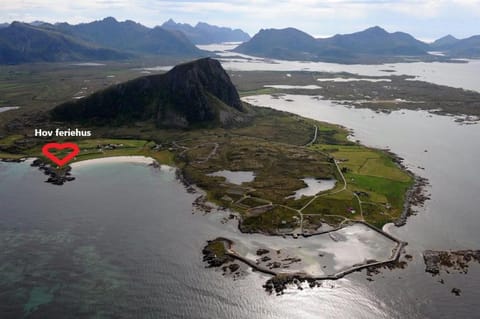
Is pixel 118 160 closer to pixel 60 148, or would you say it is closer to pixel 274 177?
pixel 60 148

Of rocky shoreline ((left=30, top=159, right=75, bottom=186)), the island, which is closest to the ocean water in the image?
rocky shoreline ((left=30, top=159, right=75, bottom=186))

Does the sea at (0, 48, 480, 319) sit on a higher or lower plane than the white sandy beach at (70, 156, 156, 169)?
lower

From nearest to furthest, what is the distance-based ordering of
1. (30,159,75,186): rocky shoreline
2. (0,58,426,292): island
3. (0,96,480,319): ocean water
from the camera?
(0,96,480,319): ocean water
(0,58,426,292): island
(30,159,75,186): rocky shoreline

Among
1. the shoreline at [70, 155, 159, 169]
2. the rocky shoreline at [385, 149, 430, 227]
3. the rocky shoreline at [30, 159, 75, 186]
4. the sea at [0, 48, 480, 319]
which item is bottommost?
the sea at [0, 48, 480, 319]

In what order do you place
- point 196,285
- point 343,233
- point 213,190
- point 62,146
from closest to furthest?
point 196,285 < point 343,233 < point 213,190 < point 62,146

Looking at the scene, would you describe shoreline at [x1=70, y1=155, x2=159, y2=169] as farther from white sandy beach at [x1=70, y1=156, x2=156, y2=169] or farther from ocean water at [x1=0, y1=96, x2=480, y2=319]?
ocean water at [x1=0, y1=96, x2=480, y2=319]

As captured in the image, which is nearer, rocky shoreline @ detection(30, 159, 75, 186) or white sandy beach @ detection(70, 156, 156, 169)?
rocky shoreline @ detection(30, 159, 75, 186)

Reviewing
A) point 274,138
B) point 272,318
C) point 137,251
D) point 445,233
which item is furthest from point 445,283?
point 274,138

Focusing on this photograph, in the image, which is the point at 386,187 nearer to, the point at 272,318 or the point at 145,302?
the point at 272,318
